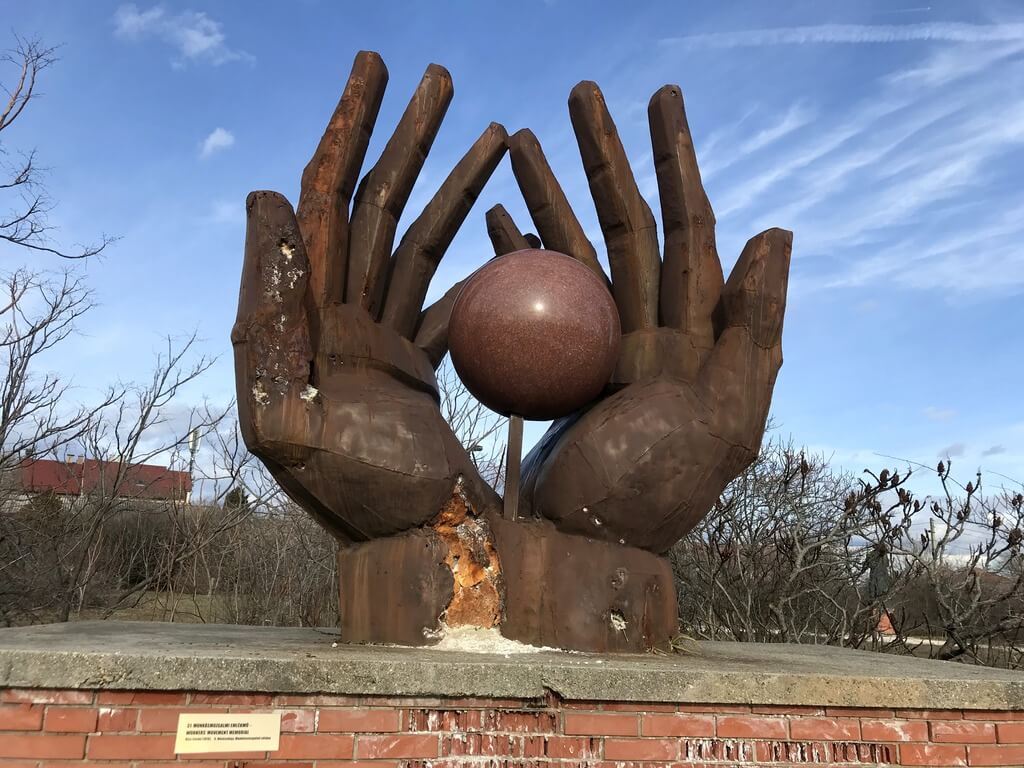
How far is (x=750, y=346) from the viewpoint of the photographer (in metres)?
5.11

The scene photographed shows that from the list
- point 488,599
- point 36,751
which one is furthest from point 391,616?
point 36,751

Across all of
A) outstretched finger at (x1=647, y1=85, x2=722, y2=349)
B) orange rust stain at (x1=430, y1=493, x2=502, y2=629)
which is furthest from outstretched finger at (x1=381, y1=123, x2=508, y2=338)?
orange rust stain at (x1=430, y1=493, x2=502, y2=629)

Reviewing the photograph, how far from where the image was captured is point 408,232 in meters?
5.89

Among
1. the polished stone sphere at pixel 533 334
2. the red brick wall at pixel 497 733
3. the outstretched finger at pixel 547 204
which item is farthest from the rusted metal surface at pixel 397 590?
the outstretched finger at pixel 547 204

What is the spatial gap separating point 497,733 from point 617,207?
3693 millimetres

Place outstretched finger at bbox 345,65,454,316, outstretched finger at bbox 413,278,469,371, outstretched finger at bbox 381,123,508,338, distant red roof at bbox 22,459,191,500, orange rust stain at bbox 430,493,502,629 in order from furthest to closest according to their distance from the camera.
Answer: distant red roof at bbox 22,459,191,500
outstretched finger at bbox 413,278,469,371
outstretched finger at bbox 381,123,508,338
outstretched finger at bbox 345,65,454,316
orange rust stain at bbox 430,493,502,629

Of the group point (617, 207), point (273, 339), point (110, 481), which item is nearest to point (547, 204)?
point (617, 207)

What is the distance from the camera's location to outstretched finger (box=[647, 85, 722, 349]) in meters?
5.49

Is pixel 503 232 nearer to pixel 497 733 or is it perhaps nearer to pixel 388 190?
pixel 388 190

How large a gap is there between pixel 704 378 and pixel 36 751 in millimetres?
3849

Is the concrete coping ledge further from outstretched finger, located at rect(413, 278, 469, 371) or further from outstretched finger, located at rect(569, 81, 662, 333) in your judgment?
outstretched finger, located at rect(569, 81, 662, 333)

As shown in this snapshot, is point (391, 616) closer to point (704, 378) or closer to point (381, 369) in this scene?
point (381, 369)

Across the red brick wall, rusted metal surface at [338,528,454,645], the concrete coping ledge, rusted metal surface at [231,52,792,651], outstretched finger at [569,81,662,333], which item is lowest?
the red brick wall

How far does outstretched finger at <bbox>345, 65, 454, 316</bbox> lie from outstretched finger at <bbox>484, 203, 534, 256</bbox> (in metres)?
1.13
